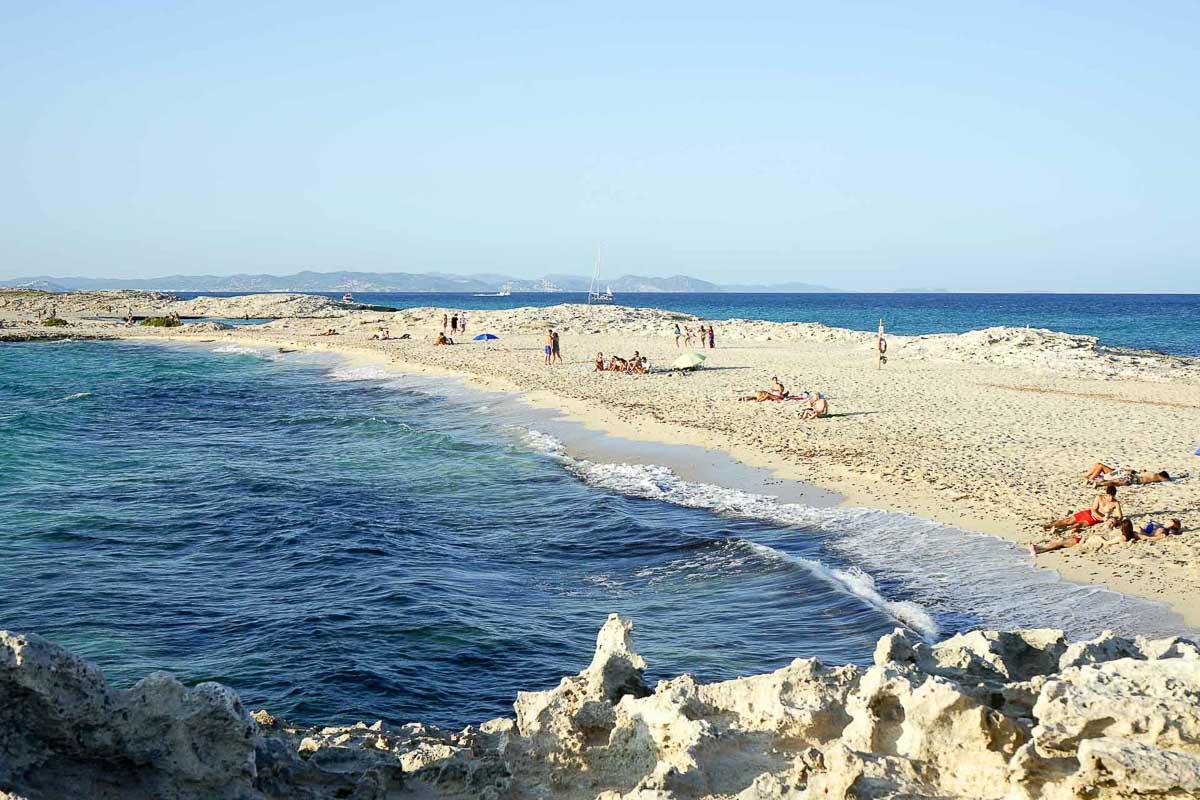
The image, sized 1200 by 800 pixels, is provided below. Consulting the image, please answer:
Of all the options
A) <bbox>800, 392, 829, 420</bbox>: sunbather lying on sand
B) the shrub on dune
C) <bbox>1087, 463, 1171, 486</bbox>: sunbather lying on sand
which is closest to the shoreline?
<bbox>1087, 463, 1171, 486</bbox>: sunbather lying on sand

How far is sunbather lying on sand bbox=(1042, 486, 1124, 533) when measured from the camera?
13062mm

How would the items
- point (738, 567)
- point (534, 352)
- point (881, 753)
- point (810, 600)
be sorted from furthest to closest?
point (534, 352)
point (738, 567)
point (810, 600)
point (881, 753)

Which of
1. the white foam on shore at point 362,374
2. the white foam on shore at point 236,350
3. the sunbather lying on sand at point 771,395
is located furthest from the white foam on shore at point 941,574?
the white foam on shore at point 236,350

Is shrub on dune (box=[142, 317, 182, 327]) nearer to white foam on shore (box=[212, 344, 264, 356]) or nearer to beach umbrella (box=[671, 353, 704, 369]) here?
white foam on shore (box=[212, 344, 264, 356])

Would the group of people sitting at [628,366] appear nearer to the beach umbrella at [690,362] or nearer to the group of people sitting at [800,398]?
the beach umbrella at [690,362]

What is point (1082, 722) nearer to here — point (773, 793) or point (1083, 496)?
point (773, 793)

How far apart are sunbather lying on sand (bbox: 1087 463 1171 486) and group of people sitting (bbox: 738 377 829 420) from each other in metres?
8.23

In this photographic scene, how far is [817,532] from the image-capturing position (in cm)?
1470

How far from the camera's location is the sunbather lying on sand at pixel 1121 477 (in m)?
15.6

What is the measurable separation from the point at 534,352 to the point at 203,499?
2740 cm

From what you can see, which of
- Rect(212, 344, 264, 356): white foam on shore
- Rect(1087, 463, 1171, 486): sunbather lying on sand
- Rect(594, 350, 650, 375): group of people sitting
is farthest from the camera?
Rect(212, 344, 264, 356): white foam on shore

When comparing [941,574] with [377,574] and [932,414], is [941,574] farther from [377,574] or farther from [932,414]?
[932,414]

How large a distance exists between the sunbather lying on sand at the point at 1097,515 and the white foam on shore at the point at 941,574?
2.80 ft

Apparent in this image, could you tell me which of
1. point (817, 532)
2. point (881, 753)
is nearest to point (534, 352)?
point (817, 532)
